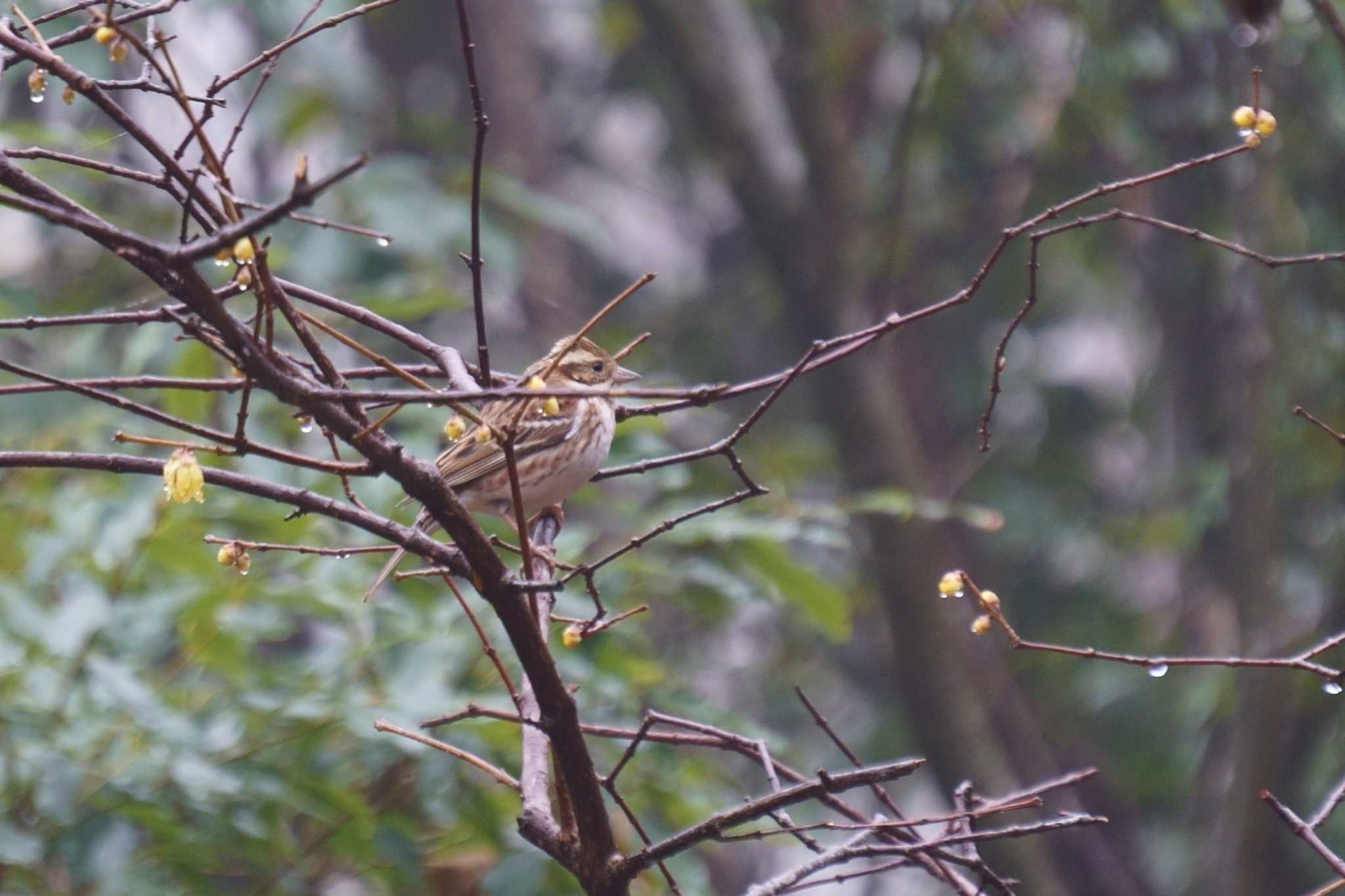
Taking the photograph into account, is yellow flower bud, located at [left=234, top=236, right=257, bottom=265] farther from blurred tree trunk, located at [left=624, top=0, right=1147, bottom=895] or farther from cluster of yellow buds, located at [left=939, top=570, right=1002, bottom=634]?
blurred tree trunk, located at [left=624, top=0, right=1147, bottom=895]

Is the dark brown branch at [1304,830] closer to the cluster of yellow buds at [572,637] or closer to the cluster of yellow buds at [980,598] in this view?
the cluster of yellow buds at [980,598]

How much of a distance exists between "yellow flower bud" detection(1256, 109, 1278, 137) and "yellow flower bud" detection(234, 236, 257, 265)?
153cm

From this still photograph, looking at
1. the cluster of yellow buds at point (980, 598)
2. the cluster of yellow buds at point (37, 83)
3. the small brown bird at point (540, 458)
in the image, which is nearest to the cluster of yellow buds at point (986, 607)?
the cluster of yellow buds at point (980, 598)

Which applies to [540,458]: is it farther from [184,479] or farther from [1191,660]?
[1191,660]

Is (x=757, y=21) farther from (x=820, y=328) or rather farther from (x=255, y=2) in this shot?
(x=255, y=2)

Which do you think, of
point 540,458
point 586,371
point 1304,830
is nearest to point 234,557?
point 1304,830

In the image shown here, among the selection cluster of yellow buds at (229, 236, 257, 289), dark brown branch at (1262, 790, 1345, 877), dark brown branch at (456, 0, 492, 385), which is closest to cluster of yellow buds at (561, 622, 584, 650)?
dark brown branch at (456, 0, 492, 385)

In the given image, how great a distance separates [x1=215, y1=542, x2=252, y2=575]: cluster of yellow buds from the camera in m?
2.12

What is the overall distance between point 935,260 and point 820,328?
1271mm

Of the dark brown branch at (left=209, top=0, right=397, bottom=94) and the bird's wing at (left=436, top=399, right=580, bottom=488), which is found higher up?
the bird's wing at (left=436, top=399, right=580, bottom=488)

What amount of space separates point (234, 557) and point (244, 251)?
0.61m

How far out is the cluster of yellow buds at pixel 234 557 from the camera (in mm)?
2123

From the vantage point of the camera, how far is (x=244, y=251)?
171cm

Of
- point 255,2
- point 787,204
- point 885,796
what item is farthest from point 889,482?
point 885,796
